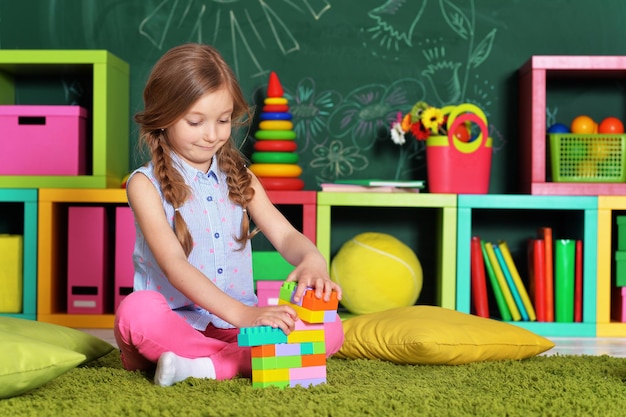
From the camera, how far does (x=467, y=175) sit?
2.72 meters

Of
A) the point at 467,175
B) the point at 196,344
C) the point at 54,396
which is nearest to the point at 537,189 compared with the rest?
the point at 467,175

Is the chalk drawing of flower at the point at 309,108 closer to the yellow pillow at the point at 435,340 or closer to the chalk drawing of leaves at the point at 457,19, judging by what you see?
the chalk drawing of leaves at the point at 457,19

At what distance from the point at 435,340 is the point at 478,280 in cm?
95

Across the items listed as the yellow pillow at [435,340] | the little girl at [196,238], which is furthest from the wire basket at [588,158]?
the little girl at [196,238]

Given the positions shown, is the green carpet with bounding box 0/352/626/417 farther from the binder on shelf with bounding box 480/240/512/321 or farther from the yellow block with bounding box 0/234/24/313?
the yellow block with bounding box 0/234/24/313

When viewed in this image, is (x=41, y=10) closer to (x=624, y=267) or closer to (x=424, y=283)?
(x=424, y=283)

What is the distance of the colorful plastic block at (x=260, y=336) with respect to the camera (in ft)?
4.76

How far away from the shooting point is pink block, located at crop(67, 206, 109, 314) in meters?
2.67

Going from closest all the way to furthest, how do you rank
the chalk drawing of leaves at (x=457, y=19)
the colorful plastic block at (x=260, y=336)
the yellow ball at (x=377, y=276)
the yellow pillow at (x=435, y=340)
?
the colorful plastic block at (x=260, y=336), the yellow pillow at (x=435, y=340), the yellow ball at (x=377, y=276), the chalk drawing of leaves at (x=457, y=19)

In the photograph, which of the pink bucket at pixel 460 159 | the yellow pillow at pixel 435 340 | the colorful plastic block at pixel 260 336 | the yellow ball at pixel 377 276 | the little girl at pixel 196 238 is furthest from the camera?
the pink bucket at pixel 460 159

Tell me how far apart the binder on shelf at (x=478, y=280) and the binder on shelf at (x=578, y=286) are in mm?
264

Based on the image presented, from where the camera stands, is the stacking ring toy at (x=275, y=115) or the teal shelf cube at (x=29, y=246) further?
the stacking ring toy at (x=275, y=115)

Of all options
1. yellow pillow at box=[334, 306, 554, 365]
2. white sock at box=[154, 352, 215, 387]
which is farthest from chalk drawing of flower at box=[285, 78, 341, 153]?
white sock at box=[154, 352, 215, 387]

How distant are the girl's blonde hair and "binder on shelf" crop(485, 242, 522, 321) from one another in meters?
1.20
